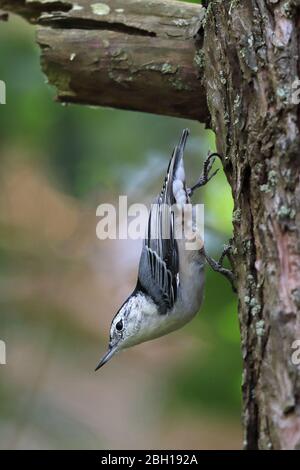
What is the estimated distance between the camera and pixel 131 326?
3.67m

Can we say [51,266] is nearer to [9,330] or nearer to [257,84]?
[9,330]

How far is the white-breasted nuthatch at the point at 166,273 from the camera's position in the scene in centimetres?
347

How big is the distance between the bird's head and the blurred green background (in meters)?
0.20

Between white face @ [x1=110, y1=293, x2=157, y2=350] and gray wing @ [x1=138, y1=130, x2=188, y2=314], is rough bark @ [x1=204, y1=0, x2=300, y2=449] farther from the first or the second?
white face @ [x1=110, y1=293, x2=157, y2=350]

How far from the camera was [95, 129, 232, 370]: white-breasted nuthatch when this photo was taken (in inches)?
136

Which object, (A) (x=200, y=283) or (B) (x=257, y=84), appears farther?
(A) (x=200, y=283)

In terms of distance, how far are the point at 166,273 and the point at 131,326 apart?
0.32 meters

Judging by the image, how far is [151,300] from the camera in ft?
11.9

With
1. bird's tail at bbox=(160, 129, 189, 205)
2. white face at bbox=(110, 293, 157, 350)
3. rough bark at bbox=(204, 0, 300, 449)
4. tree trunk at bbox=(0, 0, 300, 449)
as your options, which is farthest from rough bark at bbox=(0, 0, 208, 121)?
white face at bbox=(110, 293, 157, 350)

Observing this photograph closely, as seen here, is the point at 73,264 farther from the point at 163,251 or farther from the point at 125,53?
the point at 125,53

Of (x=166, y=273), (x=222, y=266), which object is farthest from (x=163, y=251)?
(x=222, y=266)

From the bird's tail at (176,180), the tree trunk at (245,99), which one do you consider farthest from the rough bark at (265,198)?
the bird's tail at (176,180)
